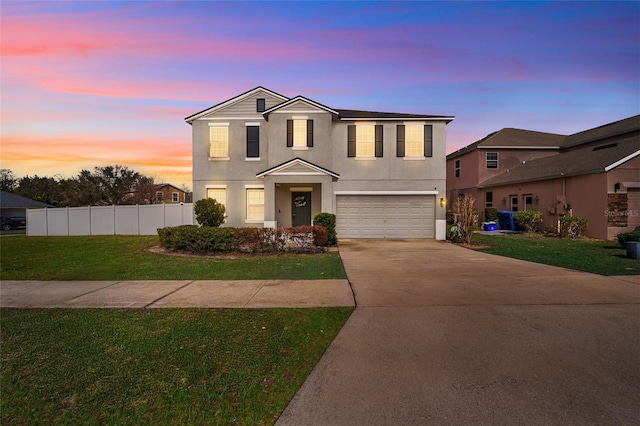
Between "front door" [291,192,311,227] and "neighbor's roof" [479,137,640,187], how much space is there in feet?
47.0

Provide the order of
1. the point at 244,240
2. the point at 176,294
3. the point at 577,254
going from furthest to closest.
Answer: the point at 244,240 < the point at 577,254 < the point at 176,294

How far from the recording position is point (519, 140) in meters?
27.6

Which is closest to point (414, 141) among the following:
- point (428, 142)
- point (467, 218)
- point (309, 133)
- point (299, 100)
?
point (428, 142)

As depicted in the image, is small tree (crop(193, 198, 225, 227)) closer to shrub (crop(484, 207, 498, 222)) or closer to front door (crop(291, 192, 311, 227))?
front door (crop(291, 192, 311, 227))

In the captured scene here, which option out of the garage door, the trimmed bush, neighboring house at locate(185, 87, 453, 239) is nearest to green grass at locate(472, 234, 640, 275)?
the garage door

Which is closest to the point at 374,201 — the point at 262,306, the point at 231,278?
the point at 231,278

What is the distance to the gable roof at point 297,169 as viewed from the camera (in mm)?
16875

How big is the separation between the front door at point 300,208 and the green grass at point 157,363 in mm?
13685

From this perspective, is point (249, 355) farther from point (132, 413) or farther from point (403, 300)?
point (403, 300)

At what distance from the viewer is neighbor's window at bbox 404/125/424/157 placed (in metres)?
18.1

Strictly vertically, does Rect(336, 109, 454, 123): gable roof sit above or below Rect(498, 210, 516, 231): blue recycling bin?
above

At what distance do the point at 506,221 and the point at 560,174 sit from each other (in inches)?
168

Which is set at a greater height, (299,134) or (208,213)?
(299,134)

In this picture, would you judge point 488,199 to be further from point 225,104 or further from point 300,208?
point 225,104
